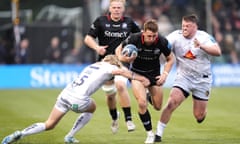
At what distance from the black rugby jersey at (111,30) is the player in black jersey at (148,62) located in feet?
4.78

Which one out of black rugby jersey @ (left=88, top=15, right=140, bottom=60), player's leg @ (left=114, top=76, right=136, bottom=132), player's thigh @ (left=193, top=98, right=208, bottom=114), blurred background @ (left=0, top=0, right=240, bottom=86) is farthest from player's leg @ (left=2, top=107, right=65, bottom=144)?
blurred background @ (left=0, top=0, right=240, bottom=86)

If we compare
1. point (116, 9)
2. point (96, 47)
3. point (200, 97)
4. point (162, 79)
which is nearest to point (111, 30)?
point (116, 9)

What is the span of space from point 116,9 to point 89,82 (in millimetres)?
3048

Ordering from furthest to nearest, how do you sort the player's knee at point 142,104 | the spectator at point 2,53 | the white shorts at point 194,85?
the spectator at point 2,53 < the white shorts at point 194,85 < the player's knee at point 142,104

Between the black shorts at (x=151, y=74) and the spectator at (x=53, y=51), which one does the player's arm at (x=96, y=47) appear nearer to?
the black shorts at (x=151, y=74)

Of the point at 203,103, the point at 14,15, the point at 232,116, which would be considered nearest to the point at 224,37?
the point at 14,15

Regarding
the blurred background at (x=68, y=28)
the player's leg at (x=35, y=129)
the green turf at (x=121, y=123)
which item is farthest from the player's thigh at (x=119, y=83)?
the blurred background at (x=68, y=28)

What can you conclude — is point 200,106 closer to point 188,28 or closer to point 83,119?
point 188,28

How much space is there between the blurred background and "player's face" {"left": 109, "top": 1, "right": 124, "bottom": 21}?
13.5 metres

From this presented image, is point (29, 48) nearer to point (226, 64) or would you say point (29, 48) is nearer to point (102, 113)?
point (226, 64)

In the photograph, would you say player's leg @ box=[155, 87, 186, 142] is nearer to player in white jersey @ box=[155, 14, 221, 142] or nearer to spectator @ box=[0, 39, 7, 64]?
player in white jersey @ box=[155, 14, 221, 142]

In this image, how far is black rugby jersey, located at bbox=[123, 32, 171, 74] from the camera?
12.5 m

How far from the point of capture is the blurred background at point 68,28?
28.4m

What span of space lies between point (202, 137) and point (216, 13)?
1722 centimetres
